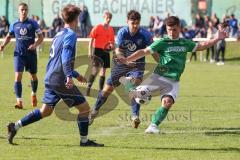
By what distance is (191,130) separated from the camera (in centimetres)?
1141

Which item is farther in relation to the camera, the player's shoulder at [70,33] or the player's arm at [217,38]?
the player's arm at [217,38]

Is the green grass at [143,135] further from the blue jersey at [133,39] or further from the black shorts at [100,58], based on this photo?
the black shorts at [100,58]

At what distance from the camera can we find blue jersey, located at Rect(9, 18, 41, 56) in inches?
585

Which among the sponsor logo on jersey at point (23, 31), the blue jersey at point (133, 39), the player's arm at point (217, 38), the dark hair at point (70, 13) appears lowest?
the sponsor logo on jersey at point (23, 31)

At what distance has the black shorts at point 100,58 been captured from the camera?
1809 centimetres

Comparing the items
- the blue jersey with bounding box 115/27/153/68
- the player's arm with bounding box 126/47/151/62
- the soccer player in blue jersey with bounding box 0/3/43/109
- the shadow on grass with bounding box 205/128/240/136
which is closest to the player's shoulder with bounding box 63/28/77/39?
the player's arm with bounding box 126/47/151/62

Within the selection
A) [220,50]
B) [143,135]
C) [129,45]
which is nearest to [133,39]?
[129,45]

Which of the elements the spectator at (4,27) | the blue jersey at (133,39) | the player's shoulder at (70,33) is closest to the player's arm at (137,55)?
the player's shoulder at (70,33)

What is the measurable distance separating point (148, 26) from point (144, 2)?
1.76 metres

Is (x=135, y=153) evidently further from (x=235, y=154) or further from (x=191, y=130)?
(x=191, y=130)

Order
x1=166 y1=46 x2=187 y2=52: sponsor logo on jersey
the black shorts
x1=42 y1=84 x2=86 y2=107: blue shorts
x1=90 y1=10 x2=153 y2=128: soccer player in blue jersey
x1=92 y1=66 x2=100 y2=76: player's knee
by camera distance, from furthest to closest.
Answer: the black shorts, x1=92 y1=66 x2=100 y2=76: player's knee, x1=90 y1=10 x2=153 y2=128: soccer player in blue jersey, x1=166 y1=46 x2=187 y2=52: sponsor logo on jersey, x1=42 y1=84 x2=86 y2=107: blue shorts

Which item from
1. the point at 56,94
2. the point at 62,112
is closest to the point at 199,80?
the point at 62,112

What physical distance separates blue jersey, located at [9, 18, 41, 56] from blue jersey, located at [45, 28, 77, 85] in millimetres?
5372

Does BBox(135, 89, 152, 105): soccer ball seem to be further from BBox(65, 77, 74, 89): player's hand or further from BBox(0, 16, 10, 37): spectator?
BBox(0, 16, 10, 37): spectator
